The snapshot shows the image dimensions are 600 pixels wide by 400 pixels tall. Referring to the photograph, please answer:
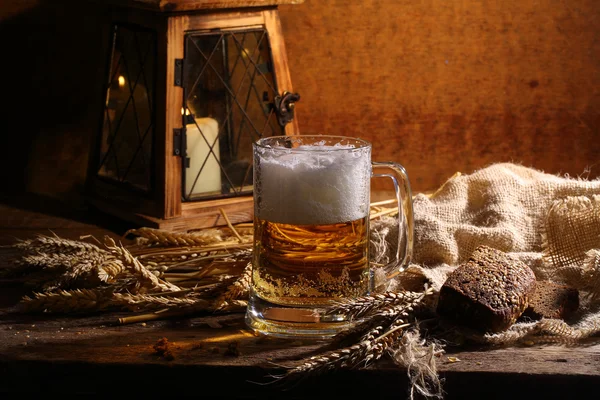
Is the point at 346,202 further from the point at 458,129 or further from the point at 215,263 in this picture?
the point at 458,129

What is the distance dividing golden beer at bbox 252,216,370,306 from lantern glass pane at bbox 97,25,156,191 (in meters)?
0.67

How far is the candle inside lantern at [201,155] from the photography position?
5.97 ft

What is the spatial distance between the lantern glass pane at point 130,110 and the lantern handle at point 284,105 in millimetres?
291

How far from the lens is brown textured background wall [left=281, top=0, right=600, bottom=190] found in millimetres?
2232

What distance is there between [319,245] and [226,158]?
0.69 m

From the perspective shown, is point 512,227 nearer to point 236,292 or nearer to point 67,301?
point 236,292

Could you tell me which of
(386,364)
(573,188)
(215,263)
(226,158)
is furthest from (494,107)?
(386,364)

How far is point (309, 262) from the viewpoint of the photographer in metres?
1.22

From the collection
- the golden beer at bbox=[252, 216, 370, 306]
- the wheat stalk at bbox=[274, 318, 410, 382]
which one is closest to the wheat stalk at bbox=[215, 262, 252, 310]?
the golden beer at bbox=[252, 216, 370, 306]

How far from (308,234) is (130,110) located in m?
0.82

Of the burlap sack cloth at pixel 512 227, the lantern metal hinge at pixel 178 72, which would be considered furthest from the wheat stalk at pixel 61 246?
the burlap sack cloth at pixel 512 227

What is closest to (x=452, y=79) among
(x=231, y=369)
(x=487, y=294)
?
(x=487, y=294)

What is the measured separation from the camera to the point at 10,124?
7.33 ft

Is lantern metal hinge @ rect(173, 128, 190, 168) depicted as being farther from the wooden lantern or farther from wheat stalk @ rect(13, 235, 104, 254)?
wheat stalk @ rect(13, 235, 104, 254)
